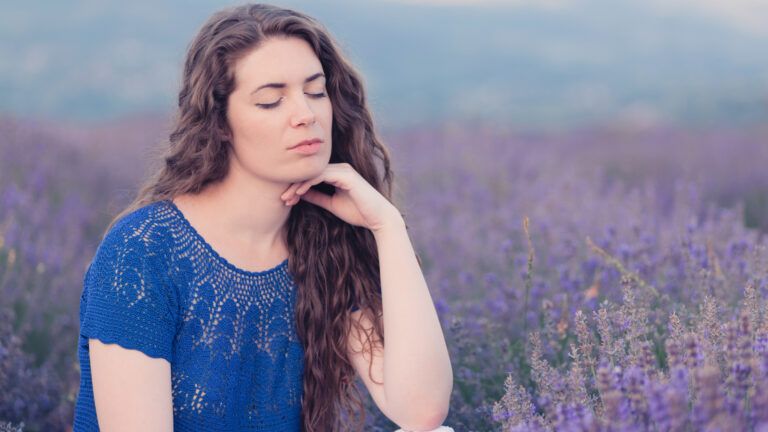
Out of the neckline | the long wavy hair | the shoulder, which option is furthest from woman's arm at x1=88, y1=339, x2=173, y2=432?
the long wavy hair

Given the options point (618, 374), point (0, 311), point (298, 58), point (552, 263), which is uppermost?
point (298, 58)

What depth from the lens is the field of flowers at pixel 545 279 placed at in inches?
67.8

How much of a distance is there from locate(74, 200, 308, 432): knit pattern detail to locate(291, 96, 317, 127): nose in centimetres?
37

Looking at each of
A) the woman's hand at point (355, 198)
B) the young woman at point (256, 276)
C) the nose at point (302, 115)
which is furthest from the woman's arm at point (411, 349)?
the nose at point (302, 115)

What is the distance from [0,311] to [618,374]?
2.32 m

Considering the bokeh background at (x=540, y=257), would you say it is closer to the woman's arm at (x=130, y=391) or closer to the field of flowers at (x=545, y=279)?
the field of flowers at (x=545, y=279)

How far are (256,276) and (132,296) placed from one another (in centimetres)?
36

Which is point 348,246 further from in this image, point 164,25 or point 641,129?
point 164,25

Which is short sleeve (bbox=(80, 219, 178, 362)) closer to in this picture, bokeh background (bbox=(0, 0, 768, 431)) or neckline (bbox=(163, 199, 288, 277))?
neckline (bbox=(163, 199, 288, 277))

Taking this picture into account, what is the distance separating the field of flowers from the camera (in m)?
1.72

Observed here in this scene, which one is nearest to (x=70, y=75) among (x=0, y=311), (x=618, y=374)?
(x=0, y=311)

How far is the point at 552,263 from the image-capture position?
3834 millimetres

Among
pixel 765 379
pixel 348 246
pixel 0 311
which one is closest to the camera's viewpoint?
pixel 765 379

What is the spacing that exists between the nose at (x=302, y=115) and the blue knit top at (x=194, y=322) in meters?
0.37
